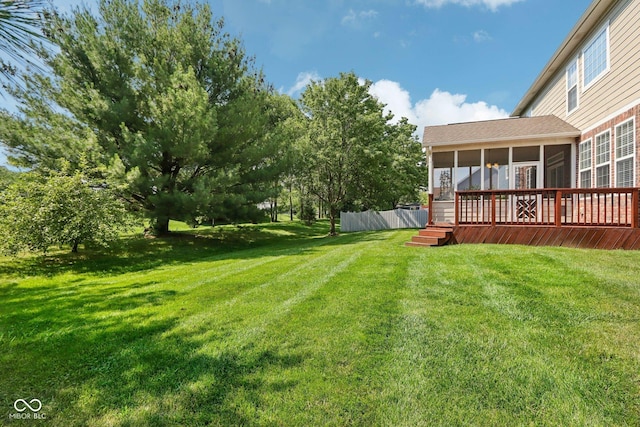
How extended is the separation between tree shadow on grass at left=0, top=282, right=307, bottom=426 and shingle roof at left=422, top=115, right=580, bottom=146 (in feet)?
31.7

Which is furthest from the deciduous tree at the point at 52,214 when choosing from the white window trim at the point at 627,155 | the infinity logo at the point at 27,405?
the white window trim at the point at 627,155

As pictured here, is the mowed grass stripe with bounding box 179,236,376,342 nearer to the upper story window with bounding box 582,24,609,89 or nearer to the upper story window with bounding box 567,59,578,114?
the upper story window with bounding box 582,24,609,89

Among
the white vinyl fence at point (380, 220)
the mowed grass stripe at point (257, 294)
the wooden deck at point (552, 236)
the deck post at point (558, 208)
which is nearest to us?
the mowed grass stripe at point (257, 294)

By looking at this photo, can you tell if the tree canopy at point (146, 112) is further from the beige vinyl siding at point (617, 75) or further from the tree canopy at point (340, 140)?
the beige vinyl siding at point (617, 75)

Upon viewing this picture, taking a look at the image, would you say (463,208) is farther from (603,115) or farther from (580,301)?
(580,301)

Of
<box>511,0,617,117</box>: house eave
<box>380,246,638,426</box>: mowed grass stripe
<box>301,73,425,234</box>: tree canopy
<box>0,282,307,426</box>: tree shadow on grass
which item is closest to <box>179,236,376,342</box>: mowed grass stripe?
<box>0,282,307,426</box>: tree shadow on grass

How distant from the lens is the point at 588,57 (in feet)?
27.8

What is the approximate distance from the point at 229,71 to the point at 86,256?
9.35 m

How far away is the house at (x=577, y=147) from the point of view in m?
6.56

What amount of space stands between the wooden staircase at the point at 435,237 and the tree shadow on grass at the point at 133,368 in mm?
5992

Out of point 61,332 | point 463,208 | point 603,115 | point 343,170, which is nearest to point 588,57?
point 603,115

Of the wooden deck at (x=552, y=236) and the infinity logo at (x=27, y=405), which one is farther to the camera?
the wooden deck at (x=552, y=236)
